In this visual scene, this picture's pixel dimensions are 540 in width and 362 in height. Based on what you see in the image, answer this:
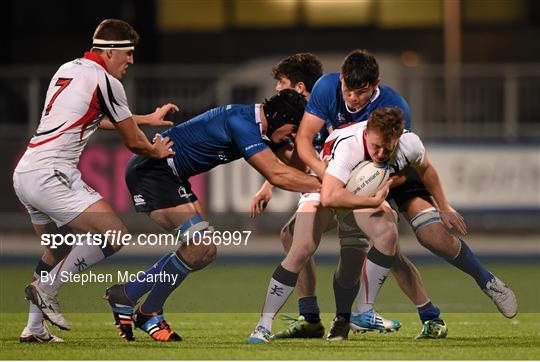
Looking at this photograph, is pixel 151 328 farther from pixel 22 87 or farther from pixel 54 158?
pixel 22 87

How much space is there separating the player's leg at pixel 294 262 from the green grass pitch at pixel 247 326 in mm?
160

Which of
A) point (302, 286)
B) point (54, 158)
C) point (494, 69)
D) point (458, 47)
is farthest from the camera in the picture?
point (458, 47)

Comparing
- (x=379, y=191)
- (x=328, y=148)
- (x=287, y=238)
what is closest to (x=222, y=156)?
(x=328, y=148)

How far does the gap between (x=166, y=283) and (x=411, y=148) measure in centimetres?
189

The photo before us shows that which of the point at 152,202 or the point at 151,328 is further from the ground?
the point at 152,202

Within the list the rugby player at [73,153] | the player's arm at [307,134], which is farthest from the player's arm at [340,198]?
the rugby player at [73,153]

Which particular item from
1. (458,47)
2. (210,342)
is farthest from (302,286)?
(458,47)

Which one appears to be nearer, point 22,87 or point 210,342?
point 210,342

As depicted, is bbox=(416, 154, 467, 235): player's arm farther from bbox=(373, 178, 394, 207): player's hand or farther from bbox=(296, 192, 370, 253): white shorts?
bbox=(296, 192, 370, 253): white shorts

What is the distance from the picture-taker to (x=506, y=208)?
20406 mm

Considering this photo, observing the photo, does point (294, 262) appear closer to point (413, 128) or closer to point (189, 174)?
point (189, 174)

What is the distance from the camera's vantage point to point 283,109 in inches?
395

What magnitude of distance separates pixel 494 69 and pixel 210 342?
42.0 ft

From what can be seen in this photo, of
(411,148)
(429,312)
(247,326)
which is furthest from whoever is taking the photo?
(247,326)
